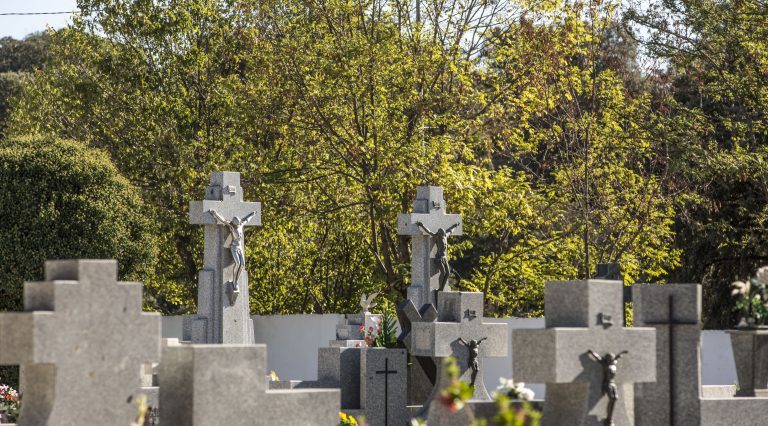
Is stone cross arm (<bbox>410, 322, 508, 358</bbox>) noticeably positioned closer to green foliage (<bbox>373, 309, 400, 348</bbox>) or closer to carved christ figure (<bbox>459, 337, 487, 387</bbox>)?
carved christ figure (<bbox>459, 337, 487, 387</bbox>)

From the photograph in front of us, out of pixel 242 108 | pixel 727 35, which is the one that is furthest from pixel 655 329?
pixel 242 108

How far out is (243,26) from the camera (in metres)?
27.2

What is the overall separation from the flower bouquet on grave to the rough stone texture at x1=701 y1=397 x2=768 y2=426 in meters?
7.28

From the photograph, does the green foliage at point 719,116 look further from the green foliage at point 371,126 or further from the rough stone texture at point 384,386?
the rough stone texture at point 384,386

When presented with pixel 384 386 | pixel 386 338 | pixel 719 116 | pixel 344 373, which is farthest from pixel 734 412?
pixel 719 116

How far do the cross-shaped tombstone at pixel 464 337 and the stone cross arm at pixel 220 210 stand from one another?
490 centimetres

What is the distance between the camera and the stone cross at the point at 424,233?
18.3 meters

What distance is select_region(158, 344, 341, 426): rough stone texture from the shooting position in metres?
6.82

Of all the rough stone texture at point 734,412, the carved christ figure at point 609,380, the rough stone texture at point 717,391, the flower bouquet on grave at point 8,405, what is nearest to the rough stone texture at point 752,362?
the rough stone texture at point 734,412

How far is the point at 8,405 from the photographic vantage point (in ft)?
46.9

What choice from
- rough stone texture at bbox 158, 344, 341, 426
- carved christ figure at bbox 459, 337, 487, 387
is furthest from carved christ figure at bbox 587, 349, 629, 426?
carved christ figure at bbox 459, 337, 487, 387

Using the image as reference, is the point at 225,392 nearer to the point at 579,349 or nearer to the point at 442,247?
the point at 579,349

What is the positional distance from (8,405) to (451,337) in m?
5.44

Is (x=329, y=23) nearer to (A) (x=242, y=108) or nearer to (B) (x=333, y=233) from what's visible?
(A) (x=242, y=108)
